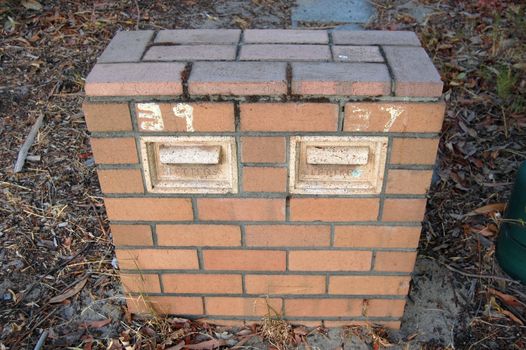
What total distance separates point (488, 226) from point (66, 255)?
80.7 inches

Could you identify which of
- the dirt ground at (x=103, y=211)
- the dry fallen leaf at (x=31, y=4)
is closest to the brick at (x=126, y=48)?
the dirt ground at (x=103, y=211)

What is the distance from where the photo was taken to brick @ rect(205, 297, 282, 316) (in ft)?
6.59

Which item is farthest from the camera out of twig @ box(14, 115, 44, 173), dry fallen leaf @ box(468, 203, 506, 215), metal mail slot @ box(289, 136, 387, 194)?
twig @ box(14, 115, 44, 173)

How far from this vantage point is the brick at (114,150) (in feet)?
5.41

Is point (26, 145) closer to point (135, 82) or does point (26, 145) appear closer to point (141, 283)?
point (141, 283)

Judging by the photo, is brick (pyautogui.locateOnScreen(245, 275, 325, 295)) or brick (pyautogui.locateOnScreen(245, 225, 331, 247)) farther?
brick (pyautogui.locateOnScreen(245, 275, 325, 295))

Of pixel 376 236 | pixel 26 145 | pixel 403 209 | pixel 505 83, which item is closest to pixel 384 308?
pixel 376 236

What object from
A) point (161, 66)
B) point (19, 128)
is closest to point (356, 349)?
point (161, 66)

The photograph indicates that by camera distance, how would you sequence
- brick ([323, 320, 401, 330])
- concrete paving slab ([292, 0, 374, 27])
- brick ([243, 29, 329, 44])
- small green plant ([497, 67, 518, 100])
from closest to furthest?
brick ([243, 29, 329, 44]) → brick ([323, 320, 401, 330]) → small green plant ([497, 67, 518, 100]) → concrete paving slab ([292, 0, 374, 27])

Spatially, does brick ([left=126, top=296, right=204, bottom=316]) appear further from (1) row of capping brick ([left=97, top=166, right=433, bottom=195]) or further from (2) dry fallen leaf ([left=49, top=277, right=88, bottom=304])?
(1) row of capping brick ([left=97, top=166, right=433, bottom=195])

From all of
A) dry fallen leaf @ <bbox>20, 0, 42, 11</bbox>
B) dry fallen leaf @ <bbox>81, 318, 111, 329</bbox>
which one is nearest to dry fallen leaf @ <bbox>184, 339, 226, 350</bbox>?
dry fallen leaf @ <bbox>81, 318, 111, 329</bbox>

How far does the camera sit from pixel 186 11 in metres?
4.32

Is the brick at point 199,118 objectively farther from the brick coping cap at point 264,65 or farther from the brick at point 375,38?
the brick at point 375,38

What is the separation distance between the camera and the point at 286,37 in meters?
1.88
